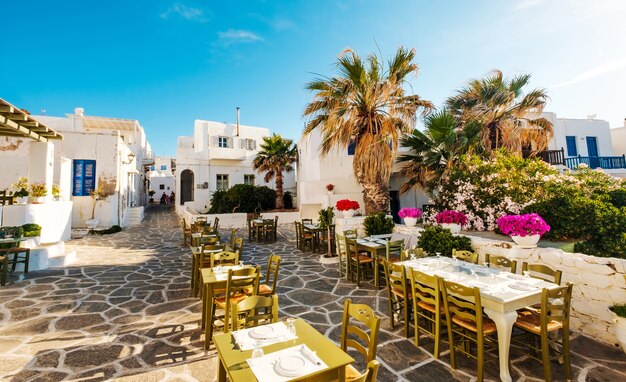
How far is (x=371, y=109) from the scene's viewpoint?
9.28 metres

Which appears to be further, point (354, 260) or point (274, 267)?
point (354, 260)

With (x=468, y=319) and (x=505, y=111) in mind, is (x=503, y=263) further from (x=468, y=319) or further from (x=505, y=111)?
(x=505, y=111)

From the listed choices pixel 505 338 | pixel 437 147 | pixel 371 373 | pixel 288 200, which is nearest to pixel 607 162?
pixel 437 147

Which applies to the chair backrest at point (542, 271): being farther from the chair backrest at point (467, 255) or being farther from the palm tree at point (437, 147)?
the palm tree at point (437, 147)

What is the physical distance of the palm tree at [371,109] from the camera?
898 cm

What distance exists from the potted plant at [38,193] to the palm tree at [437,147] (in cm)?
1385

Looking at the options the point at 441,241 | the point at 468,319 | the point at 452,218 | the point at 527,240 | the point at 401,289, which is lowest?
the point at 468,319

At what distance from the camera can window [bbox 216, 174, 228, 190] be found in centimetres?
2296

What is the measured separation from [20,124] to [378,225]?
39.2ft

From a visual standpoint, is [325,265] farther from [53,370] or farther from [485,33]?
[485,33]

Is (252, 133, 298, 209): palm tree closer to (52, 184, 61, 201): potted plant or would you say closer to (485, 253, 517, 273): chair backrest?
(52, 184, 61, 201): potted plant

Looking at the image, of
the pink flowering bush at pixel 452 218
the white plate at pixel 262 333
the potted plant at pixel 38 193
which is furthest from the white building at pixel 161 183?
the white plate at pixel 262 333

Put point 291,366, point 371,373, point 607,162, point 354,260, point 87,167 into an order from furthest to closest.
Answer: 1. point 607,162
2. point 87,167
3. point 354,260
4. point 291,366
5. point 371,373

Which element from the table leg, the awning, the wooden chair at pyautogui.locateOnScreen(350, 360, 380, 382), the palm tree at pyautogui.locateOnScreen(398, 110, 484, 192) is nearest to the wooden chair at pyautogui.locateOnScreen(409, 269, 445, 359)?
the table leg
